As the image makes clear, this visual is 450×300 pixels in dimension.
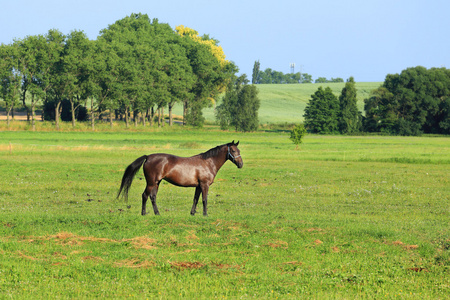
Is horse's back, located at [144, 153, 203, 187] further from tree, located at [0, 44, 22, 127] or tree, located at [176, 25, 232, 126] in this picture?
tree, located at [176, 25, 232, 126]

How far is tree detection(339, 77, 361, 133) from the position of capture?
137 metres

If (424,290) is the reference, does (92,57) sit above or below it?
above

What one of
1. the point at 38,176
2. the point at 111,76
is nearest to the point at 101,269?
the point at 38,176

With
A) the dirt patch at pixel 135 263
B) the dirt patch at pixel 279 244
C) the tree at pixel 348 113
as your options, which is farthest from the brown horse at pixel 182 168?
the tree at pixel 348 113

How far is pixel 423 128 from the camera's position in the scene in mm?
139875

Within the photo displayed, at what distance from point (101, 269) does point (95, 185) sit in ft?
62.3

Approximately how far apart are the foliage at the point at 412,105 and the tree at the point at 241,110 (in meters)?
31.1

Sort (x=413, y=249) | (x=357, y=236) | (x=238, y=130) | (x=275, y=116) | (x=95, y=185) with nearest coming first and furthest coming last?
(x=413, y=249) < (x=357, y=236) < (x=95, y=185) < (x=238, y=130) < (x=275, y=116)

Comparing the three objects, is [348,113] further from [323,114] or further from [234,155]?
[234,155]

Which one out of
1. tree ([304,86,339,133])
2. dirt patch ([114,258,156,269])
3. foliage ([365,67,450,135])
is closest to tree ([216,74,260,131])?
tree ([304,86,339,133])

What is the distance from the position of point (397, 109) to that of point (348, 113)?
13.2 m

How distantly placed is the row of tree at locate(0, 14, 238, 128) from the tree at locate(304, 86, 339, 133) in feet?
84.1

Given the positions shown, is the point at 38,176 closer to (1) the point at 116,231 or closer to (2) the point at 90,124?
(1) the point at 116,231

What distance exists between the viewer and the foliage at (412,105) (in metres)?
135
